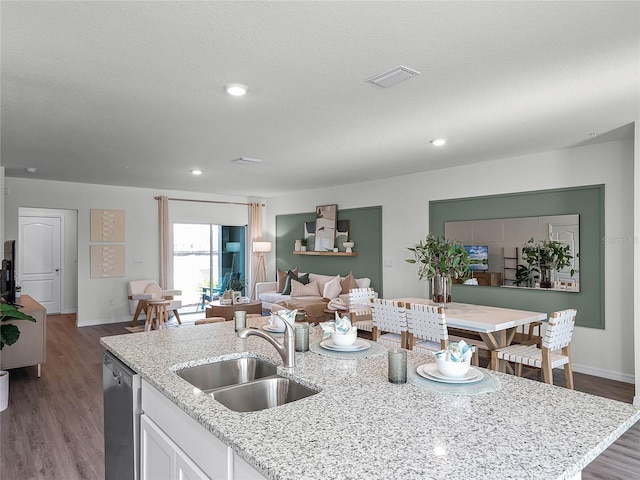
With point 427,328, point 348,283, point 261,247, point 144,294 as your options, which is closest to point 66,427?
point 427,328

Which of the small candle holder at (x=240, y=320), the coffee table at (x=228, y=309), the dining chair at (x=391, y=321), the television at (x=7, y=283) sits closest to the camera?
the small candle holder at (x=240, y=320)

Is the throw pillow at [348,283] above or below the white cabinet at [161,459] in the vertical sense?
above

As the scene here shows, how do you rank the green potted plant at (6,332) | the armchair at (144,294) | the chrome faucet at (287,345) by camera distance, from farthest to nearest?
the armchair at (144,294) < the green potted plant at (6,332) < the chrome faucet at (287,345)

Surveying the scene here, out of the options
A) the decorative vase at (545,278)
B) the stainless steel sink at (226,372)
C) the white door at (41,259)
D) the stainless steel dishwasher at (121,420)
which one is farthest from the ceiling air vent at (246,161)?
the white door at (41,259)

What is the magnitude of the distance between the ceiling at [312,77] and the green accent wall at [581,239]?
0.62 m

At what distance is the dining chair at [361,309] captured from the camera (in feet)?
15.8

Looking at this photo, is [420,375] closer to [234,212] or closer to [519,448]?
[519,448]

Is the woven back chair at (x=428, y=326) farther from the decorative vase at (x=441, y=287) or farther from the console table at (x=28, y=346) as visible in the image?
the console table at (x=28, y=346)

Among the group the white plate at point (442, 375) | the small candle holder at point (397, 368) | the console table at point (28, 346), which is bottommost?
the console table at point (28, 346)

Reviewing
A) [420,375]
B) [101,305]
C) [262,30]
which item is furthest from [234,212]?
[420,375]

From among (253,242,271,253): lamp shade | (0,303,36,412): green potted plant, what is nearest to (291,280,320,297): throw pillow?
(253,242,271,253): lamp shade

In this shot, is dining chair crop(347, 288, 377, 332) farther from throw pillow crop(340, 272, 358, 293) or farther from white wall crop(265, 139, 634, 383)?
throw pillow crop(340, 272, 358, 293)

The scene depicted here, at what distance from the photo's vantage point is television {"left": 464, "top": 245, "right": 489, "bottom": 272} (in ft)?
18.3

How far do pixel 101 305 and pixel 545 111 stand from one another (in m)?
7.53
